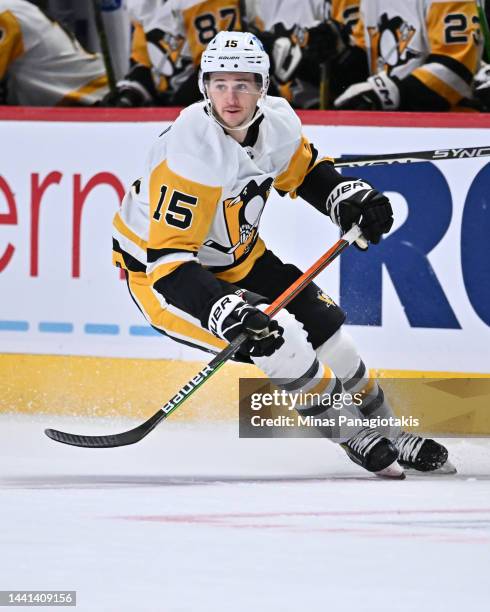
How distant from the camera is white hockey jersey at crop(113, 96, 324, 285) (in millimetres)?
3529

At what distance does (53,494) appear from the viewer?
3391mm

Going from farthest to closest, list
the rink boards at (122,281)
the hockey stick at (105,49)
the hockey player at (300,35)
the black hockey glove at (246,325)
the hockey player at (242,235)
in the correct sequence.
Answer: the hockey stick at (105,49) → the hockey player at (300,35) → the rink boards at (122,281) → the hockey player at (242,235) → the black hockey glove at (246,325)

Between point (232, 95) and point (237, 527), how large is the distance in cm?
115

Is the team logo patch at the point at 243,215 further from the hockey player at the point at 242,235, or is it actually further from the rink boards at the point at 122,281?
the rink boards at the point at 122,281

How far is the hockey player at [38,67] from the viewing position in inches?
200

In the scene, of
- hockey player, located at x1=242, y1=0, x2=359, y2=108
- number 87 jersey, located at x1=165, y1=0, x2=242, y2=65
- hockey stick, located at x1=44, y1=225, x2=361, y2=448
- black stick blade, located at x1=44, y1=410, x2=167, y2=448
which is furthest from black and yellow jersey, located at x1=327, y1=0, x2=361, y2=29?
black stick blade, located at x1=44, y1=410, x2=167, y2=448

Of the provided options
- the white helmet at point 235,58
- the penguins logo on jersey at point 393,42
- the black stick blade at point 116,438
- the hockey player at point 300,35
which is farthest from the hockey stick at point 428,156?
the black stick blade at point 116,438

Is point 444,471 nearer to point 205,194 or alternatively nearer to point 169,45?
point 205,194

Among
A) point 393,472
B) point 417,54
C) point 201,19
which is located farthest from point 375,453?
point 201,19

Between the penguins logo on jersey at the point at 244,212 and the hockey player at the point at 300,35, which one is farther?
the hockey player at the point at 300,35

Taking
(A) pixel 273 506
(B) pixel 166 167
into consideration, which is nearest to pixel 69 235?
(B) pixel 166 167

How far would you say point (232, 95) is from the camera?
353 centimetres

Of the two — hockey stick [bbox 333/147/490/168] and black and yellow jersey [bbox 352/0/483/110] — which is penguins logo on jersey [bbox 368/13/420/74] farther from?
hockey stick [bbox 333/147/490/168]

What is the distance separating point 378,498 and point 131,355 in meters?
1.49
